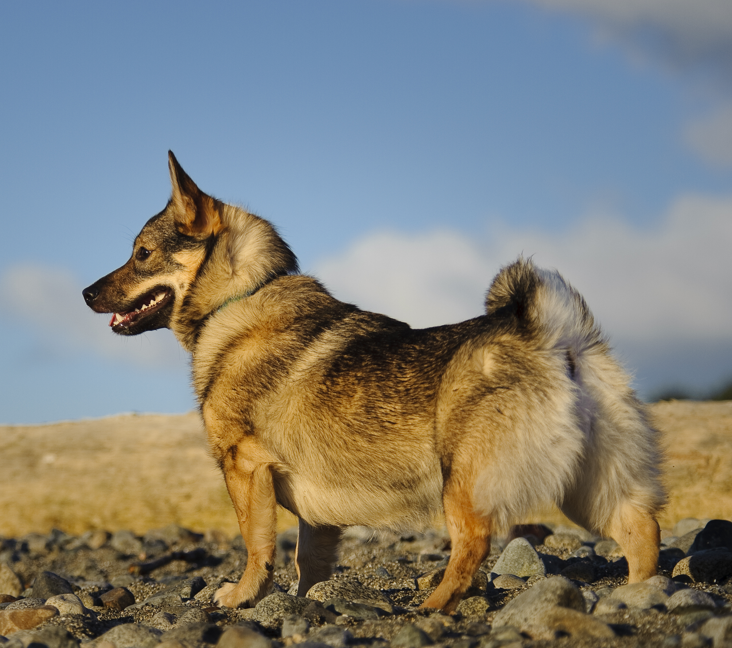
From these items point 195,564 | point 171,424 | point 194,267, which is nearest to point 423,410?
point 194,267

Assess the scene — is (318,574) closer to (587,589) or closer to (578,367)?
(587,589)

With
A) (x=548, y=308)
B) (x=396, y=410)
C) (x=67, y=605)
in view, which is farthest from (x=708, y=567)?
(x=67, y=605)

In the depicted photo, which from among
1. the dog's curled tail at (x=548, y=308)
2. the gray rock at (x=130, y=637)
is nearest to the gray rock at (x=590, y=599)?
the dog's curled tail at (x=548, y=308)

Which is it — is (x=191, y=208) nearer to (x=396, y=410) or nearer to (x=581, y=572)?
(x=396, y=410)

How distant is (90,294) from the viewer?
6.25m

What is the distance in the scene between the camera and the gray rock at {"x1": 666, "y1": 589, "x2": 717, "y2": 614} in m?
3.90

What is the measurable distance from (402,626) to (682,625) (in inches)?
51.3

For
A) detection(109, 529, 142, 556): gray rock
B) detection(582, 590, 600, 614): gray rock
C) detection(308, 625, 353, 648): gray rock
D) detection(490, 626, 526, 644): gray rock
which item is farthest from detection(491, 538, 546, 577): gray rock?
detection(109, 529, 142, 556): gray rock

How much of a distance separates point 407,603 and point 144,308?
9.77 feet

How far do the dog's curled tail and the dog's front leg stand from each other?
6.20 ft

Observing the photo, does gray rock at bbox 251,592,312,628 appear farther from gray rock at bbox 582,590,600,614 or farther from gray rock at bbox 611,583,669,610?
gray rock at bbox 611,583,669,610

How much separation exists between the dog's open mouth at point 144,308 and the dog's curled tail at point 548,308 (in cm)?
261

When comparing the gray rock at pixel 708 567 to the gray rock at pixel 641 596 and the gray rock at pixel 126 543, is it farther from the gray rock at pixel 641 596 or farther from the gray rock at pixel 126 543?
the gray rock at pixel 126 543

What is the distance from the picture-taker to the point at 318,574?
5836 millimetres
